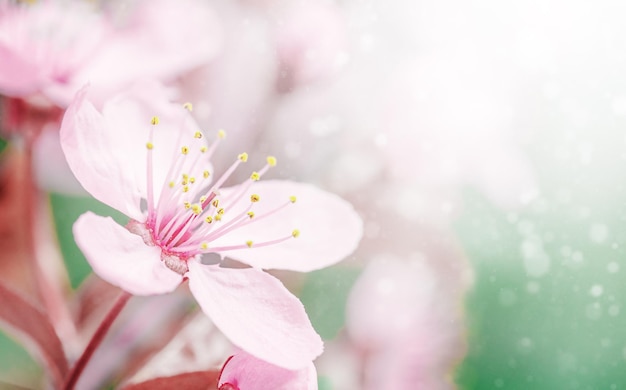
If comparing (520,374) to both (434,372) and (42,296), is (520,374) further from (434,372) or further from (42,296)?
(42,296)

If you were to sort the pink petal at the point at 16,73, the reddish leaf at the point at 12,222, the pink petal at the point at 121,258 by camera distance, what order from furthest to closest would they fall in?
the reddish leaf at the point at 12,222, the pink petal at the point at 16,73, the pink petal at the point at 121,258

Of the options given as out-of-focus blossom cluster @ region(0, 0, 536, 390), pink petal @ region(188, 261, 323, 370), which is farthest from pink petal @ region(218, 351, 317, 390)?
out-of-focus blossom cluster @ region(0, 0, 536, 390)

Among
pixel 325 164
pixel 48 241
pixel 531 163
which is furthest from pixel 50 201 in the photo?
pixel 531 163

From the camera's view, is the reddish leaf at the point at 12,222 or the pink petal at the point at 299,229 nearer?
the pink petal at the point at 299,229

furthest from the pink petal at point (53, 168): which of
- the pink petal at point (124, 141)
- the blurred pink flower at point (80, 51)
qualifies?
the pink petal at point (124, 141)

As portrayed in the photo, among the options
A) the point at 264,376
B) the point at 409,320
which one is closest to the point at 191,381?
the point at 264,376

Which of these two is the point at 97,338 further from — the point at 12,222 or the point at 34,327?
the point at 12,222

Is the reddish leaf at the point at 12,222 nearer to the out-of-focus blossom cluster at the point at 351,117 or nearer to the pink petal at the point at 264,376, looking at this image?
the out-of-focus blossom cluster at the point at 351,117

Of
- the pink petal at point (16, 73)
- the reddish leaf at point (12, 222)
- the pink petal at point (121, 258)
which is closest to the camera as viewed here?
the pink petal at point (121, 258)
